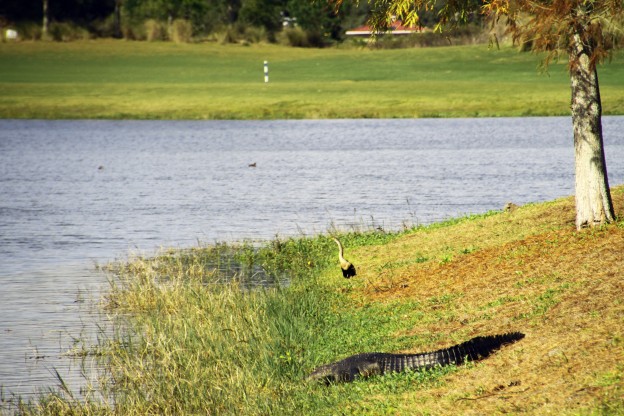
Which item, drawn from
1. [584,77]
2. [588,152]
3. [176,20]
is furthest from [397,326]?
[176,20]

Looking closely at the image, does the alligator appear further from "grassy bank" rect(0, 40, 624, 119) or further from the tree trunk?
"grassy bank" rect(0, 40, 624, 119)

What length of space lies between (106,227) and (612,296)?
16.2 m

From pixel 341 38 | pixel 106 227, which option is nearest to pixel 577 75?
pixel 106 227

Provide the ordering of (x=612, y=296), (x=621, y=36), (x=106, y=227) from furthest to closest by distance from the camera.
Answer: (x=106, y=227) → (x=621, y=36) → (x=612, y=296)

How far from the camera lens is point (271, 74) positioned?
70.2 metres

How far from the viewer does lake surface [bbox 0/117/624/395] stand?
18.2 meters

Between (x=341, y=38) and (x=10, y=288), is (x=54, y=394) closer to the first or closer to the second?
(x=10, y=288)

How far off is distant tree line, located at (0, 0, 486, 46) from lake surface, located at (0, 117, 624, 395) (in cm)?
3460

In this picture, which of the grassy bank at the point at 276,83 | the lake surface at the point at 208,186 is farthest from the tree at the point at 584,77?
the grassy bank at the point at 276,83

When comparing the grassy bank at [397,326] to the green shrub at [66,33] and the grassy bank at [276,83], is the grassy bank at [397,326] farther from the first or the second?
the green shrub at [66,33]

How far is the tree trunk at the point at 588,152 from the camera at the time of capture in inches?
620

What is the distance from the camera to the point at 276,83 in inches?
2569

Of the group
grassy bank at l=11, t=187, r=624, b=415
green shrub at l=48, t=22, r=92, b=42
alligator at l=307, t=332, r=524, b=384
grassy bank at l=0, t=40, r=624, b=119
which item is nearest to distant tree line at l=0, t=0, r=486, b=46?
→ green shrub at l=48, t=22, r=92, b=42

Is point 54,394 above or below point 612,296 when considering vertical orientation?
below
